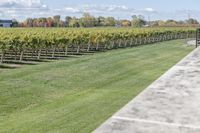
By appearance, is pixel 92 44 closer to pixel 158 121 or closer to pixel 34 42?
pixel 34 42

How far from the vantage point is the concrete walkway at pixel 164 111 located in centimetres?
482

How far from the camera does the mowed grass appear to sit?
904 cm

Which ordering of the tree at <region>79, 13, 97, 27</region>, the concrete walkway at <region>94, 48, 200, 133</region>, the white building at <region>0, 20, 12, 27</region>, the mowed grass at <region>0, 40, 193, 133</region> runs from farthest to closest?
the tree at <region>79, 13, 97, 27</region>, the white building at <region>0, 20, 12, 27</region>, the mowed grass at <region>0, 40, 193, 133</region>, the concrete walkway at <region>94, 48, 200, 133</region>

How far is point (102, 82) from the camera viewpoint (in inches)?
639

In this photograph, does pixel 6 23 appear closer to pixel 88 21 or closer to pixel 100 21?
pixel 88 21

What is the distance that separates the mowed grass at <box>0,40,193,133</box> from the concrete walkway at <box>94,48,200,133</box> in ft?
7.40

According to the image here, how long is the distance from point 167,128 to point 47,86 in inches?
416

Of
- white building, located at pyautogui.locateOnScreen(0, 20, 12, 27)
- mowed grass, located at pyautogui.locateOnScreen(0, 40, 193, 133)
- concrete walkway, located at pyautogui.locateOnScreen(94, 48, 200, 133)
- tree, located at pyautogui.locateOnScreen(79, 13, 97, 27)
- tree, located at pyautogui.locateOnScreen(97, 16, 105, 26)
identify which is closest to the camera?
concrete walkway, located at pyautogui.locateOnScreen(94, 48, 200, 133)

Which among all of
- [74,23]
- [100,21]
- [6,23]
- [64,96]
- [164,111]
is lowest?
[74,23]

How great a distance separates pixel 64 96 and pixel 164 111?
7791mm

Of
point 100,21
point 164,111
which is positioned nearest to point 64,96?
point 164,111

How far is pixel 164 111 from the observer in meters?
5.54

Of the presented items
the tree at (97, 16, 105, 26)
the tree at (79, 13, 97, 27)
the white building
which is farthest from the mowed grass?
the tree at (97, 16, 105, 26)

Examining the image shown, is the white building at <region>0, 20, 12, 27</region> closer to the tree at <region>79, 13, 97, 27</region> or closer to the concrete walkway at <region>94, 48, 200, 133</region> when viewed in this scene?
the tree at <region>79, 13, 97, 27</region>
